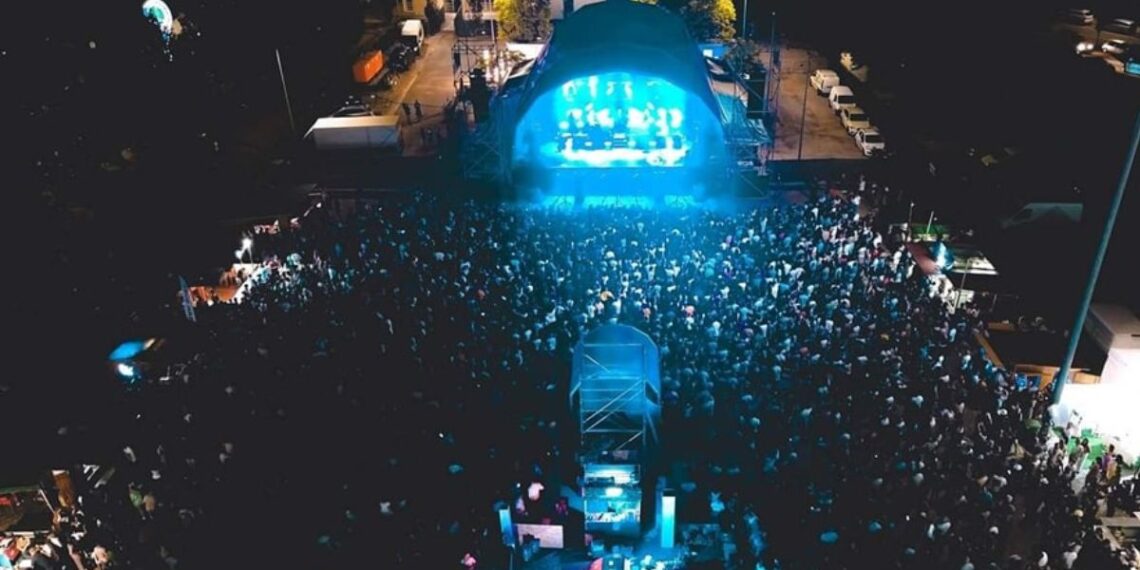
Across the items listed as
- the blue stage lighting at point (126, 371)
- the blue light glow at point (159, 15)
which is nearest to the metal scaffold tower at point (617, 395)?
the blue stage lighting at point (126, 371)

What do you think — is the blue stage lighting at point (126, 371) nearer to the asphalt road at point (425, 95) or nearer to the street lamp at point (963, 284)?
the asphalt road at point (425, 95)

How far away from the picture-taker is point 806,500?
10648 millimetres

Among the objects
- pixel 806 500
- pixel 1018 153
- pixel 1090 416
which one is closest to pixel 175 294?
pixel 806 500

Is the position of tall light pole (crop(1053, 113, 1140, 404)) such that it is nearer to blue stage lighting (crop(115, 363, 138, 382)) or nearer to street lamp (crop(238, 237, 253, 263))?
blue stage lighting (crop(115, 363, 138, 382))

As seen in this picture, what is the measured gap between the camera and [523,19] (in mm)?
32656

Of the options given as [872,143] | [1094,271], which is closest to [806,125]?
[872,143]

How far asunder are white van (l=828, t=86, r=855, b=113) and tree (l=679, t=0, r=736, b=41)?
247 inches

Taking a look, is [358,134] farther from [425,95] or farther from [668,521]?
[668,521]

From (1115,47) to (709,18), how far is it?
14.3 metres

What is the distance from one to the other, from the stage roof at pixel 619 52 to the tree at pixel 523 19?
9.69 m

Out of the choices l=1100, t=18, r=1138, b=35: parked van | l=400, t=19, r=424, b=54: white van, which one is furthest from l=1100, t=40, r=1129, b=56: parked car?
l=400, t=19, r=424, b=54: white van

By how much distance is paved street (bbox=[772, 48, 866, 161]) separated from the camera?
2453 centimetres

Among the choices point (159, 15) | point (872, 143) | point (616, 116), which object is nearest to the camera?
point (616, 116)

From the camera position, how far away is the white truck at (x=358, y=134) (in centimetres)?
2502
